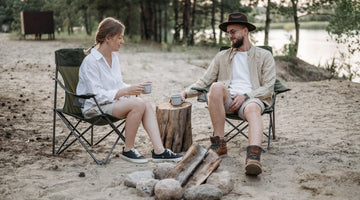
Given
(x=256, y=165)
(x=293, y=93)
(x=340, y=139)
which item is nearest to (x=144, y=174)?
(x=256, y=165)

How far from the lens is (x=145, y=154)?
3.97 metres

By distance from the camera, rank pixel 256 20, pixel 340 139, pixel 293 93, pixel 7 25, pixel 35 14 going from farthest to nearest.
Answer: pixel 7 25 → pixel 35 14 → pixel 256 20 → pixel 293 93 → pixel 340 139

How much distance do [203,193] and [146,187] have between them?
1.38ft

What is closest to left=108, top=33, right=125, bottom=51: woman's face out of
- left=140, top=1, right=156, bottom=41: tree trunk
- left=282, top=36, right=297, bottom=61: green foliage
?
left=282, top=36, right=297, bottom=61: green foliage

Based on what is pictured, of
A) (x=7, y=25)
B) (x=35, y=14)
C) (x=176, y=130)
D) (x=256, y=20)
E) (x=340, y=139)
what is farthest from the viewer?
(x=7, y=25)

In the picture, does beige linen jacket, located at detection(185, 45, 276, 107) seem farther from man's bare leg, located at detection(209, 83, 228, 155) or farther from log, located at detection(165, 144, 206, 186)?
log, located at detection(165, 144, 206, 186)

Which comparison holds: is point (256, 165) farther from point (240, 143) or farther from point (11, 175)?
point (11, 175)

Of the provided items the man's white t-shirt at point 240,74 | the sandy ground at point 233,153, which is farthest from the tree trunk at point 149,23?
the man's white t-shirt at point 240,74

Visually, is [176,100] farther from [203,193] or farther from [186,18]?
[186,18]

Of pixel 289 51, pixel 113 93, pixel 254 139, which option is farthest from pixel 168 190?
pixel 289 51

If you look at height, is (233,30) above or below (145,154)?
above

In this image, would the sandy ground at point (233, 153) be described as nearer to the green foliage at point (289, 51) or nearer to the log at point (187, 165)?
the log at point (187, 165)

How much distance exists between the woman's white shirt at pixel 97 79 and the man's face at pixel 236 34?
1.22 meters

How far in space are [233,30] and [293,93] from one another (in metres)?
3.49
